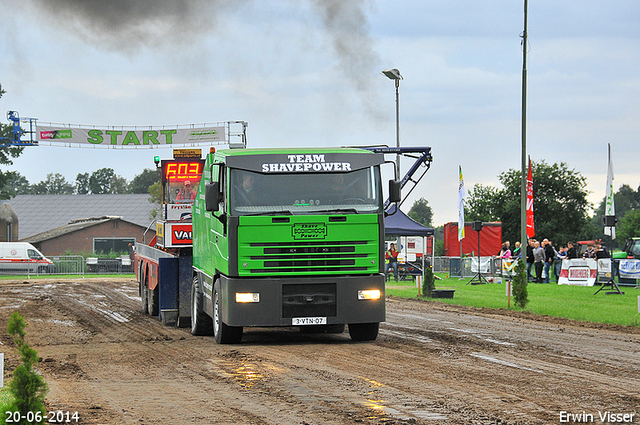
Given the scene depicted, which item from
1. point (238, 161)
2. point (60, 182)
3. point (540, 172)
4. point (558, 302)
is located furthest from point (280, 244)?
point (60, 182)

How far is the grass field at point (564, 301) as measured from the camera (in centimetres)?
1828

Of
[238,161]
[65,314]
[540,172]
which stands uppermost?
[540,172]

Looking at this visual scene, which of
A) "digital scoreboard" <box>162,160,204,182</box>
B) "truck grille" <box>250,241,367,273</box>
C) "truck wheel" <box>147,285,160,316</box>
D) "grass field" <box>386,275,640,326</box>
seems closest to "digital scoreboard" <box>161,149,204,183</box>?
"digital scoreboard" <box>162,160,204,182</box>

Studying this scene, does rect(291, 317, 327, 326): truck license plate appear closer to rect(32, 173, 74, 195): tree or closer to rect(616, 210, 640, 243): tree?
rect(616, 210, 640, 243): tree

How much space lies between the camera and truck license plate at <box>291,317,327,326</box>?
12.2 m

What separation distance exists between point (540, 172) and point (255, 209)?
214 feet

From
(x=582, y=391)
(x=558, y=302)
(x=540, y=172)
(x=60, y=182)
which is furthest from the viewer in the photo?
(x=60, y=182)

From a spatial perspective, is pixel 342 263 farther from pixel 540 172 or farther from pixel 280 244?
pixel 540 172

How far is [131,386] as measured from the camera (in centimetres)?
905

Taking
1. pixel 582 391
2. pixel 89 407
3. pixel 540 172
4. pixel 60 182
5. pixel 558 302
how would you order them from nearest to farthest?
1. pixel 89 407
2. pixel 582 391
3. pixel 558 302
4. pixel 540 172
5. pixel 60 182

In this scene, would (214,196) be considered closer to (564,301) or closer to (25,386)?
(25,386)

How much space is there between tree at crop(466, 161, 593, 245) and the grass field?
41559 millimetres

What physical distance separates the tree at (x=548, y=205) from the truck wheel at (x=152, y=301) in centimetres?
5643

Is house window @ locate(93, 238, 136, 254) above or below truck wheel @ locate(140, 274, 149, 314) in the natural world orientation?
above
